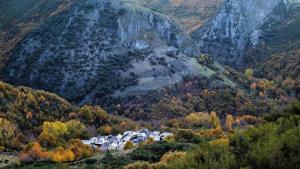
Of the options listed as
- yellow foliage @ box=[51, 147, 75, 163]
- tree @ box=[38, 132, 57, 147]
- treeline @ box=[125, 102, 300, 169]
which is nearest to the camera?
treeline @ box=[125, 102, 300, 169]

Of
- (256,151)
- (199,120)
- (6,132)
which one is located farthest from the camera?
(199,120)

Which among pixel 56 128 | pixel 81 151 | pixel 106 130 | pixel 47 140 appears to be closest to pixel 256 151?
pixel 81 151

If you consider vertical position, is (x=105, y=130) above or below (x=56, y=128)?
below

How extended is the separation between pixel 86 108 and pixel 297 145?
137m

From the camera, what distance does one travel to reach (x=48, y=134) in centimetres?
12900

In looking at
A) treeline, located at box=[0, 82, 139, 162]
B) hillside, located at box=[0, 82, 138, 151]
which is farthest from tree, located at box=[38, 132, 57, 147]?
hillside, located at box=[0, 82, 138, 151]

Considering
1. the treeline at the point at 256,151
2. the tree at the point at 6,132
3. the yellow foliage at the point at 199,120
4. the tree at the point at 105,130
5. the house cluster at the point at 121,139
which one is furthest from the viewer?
the yellow foliage at the point at 199,120

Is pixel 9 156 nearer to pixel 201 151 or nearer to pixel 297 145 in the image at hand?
pixel 201 151

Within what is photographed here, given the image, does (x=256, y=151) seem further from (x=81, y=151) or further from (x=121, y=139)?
(x=121, y=139)

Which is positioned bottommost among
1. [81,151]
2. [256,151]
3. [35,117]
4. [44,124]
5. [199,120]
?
[199,120]

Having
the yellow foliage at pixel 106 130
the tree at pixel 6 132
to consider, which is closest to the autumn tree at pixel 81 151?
the tree at pixel 6 132

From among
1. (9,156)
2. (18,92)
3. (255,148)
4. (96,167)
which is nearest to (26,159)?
(9,156)

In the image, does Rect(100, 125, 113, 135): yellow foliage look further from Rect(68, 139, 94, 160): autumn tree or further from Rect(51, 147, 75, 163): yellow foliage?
Rect(51, 147, 75, 163): yellow foliage

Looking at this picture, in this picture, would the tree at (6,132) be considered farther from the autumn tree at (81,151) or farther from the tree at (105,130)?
the autumn tree at (81,151)
